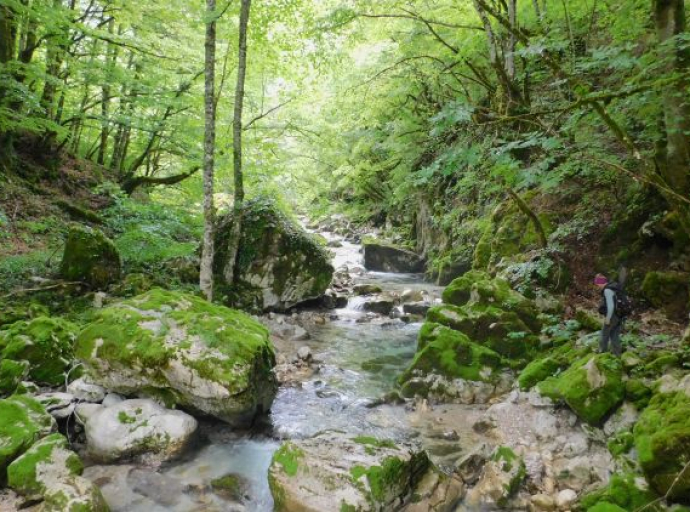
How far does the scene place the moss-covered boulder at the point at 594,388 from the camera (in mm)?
5312

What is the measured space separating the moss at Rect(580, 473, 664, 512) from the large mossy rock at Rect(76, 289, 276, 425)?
4.31 m

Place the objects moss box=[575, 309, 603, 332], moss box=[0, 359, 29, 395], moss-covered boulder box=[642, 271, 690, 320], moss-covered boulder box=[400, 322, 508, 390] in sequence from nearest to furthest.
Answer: moss box=[0, 359, 29, 395]
moss-covered boulder box=[642, 271, 690, 320]
moss box=[575, 309, 603, 332]
moss-covered boulder box=[400, 322, 508, 390]

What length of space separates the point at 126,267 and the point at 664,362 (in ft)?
38.1

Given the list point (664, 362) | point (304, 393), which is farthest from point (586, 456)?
point (304, 393)

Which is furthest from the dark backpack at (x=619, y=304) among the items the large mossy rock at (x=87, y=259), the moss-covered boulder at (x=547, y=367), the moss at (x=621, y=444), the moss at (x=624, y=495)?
the large mossy rock at (x=87, y=259)

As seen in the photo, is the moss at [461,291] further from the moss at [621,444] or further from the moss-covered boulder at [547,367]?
the moss at [621,444]

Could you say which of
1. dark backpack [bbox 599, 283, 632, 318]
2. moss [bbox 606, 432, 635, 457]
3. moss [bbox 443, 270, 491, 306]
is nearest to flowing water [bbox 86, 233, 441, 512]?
moss [bbox 443, 270, 491, 306]

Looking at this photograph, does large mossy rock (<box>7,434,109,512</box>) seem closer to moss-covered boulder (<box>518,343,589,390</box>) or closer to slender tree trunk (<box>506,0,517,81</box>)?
moss-covered boulder (<box>518,343,589,390</box>)

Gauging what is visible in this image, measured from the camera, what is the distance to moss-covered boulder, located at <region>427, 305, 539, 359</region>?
319 inches

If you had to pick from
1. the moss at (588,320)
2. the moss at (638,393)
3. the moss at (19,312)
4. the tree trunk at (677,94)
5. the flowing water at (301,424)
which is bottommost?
the flowing water at (301,424)

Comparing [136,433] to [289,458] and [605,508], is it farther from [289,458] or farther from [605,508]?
[605,508]

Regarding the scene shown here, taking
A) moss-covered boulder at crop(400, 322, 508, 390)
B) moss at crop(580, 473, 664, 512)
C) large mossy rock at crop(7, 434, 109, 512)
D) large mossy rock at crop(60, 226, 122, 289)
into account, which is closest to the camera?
moss at crop(580, 473, 664, 512)

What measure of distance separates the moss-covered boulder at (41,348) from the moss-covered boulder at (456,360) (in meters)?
5.86

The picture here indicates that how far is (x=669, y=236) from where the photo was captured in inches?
303
